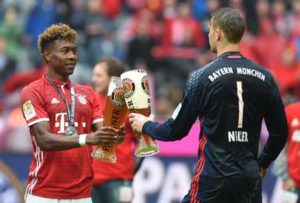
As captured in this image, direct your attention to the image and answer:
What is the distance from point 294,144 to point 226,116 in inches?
106

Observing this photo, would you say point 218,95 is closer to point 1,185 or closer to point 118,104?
point 118,104

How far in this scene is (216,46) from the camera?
7.50 metres

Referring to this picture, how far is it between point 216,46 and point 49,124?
1555 mm

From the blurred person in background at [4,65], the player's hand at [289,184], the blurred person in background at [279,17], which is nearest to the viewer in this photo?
the player's hand at [289,184]

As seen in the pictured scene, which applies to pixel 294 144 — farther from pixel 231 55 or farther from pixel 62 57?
pixel 62 57

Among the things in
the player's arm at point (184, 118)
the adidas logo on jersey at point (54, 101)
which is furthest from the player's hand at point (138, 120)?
the adidas logo on jersey at point (54, 101)

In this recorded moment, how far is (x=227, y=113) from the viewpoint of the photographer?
24.1 ft

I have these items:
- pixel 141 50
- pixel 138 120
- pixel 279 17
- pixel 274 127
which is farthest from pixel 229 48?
pixel 279 17

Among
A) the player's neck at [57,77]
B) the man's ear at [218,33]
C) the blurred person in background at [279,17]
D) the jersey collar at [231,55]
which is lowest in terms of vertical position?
the player's neck at [57,77]

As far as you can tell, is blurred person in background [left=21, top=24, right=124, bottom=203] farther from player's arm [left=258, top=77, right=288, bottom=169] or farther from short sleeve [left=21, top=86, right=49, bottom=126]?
player's arm [left=258, top=77, right=288, bottom=169]

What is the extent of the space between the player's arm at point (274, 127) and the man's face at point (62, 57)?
175 centimetres

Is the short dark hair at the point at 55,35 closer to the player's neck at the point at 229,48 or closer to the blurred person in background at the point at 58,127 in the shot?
the blurred person in background at the point at 58,127

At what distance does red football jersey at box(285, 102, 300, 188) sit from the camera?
32.2ft

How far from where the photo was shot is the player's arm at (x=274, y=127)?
7586 millimetres
